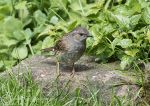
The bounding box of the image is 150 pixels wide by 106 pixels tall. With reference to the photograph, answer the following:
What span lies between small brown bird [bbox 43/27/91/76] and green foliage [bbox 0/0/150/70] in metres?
0.23

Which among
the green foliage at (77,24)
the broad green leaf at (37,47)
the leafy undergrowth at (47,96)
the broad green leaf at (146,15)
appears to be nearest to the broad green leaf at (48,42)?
the green foliage at (77,24)

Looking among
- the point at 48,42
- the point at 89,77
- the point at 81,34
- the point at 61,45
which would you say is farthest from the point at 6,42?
the point at 89,77

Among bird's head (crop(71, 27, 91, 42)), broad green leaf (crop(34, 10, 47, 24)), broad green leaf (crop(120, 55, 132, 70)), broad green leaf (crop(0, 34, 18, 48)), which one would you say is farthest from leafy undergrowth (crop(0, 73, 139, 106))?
broad green leaf (crop(34, 10, 47, 24))

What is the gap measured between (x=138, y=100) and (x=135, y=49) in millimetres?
812

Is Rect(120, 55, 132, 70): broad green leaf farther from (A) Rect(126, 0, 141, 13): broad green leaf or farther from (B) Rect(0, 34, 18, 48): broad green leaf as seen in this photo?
(B) Rect(0, 34, 18, 48): broad green leaf

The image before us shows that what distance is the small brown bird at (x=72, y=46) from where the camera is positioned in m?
6.52

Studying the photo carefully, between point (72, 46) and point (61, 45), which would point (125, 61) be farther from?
point (61, 45)

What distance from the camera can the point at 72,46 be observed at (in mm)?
6555

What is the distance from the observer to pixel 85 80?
252 inches

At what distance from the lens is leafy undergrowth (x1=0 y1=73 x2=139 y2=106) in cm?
577

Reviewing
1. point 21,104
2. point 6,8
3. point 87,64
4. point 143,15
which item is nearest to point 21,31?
point 6,8

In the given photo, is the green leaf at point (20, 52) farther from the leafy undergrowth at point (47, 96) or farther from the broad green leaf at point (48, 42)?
the leafy undergrowth at point (47, 96)

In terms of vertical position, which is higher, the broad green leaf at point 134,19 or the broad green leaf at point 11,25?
the broad green leaf at point 134,19

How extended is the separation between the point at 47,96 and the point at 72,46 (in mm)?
722
